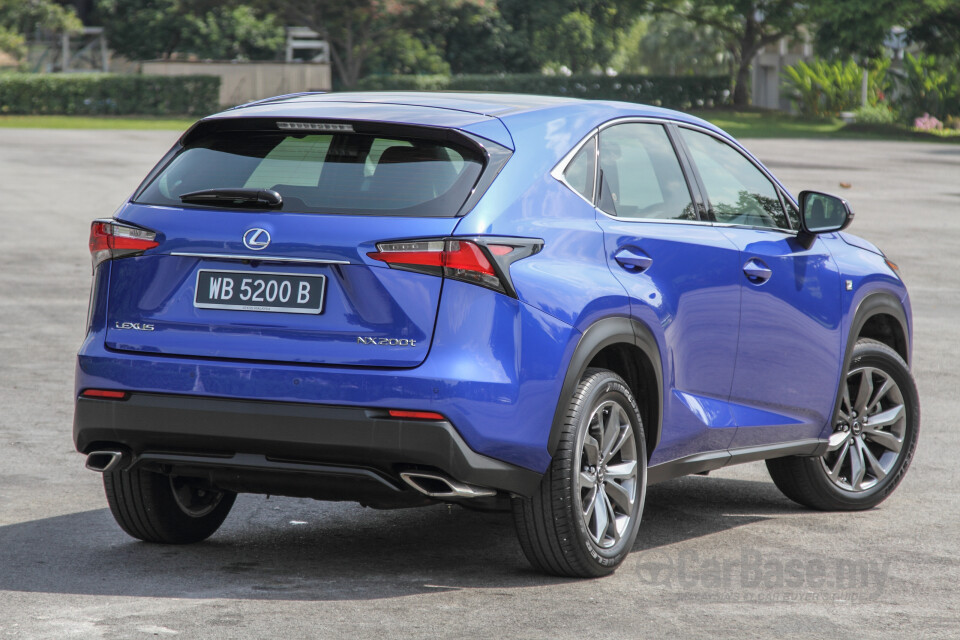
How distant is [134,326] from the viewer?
505cm

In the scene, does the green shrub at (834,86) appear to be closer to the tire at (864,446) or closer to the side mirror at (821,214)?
the tire at (864,446)

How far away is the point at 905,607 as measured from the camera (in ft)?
16.5

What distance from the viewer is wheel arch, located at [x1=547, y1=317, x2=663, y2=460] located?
500cm

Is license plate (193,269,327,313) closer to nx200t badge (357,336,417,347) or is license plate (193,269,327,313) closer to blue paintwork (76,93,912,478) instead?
blue paintwork (76,93,912,478)

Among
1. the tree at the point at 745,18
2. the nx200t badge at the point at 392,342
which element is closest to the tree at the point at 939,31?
the tree at the point at 745,18

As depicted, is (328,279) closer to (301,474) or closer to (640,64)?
(301,474)

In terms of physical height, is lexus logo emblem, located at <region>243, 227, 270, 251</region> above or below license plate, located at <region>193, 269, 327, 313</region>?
above

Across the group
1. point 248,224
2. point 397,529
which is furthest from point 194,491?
point 248,224

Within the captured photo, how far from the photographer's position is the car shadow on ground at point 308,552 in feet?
16.8

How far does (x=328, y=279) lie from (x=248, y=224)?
349 millimetres

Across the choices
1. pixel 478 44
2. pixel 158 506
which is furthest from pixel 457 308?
pixel 478 44

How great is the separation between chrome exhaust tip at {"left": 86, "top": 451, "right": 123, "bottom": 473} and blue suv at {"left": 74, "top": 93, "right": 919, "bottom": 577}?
0.01 m

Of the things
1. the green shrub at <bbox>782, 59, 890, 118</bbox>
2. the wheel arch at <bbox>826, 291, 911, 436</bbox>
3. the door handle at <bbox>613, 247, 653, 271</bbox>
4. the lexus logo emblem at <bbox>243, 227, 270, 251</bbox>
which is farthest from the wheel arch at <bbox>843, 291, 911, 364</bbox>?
the green shrub at <bbox>782, 59, 890, 118</bbox>

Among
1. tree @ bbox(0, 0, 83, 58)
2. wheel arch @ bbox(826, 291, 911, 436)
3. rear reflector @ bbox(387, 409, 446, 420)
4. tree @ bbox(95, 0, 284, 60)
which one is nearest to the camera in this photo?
rear reflector @ bbox(387, 409, 446, 420)
